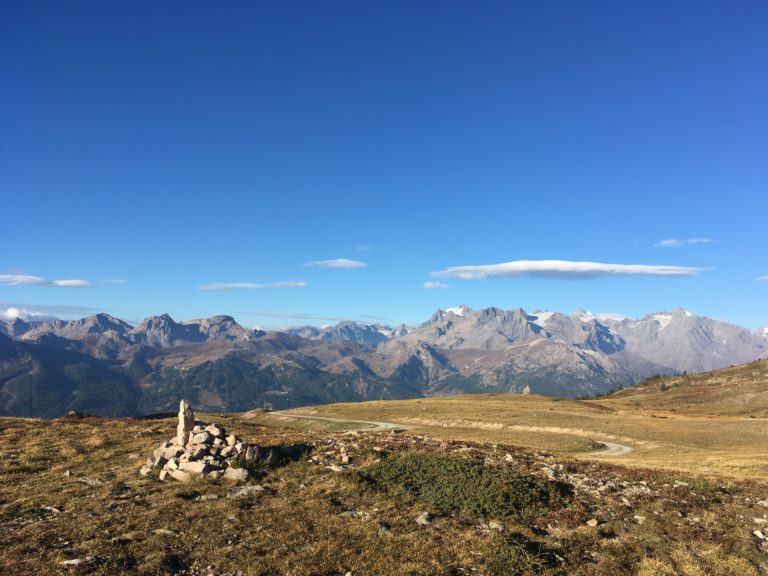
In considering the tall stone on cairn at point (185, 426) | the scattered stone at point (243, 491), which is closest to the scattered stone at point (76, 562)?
the scattered stone at point (243, 491)

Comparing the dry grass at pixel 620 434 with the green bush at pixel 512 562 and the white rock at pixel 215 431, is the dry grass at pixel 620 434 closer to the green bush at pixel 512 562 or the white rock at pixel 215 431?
the green bush at pixel 512 562

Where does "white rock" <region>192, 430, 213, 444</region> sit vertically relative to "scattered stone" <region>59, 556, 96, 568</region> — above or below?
above

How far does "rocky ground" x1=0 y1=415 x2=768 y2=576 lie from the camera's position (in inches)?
589

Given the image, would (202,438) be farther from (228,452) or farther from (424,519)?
(424,519)

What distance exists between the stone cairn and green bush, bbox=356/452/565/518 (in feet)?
24.9

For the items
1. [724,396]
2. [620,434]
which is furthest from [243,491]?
[724,396]

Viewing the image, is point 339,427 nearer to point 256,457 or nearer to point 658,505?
point 256,457

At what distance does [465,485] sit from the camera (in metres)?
22.9

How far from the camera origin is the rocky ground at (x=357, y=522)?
14969 millimetres

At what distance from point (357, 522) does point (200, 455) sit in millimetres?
13682

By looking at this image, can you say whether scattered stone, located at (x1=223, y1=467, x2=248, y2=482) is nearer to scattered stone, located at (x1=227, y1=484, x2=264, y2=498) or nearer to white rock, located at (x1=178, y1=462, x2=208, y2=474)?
scattered stone, located at (x1=227, y1=484, x2=264, y2=498)

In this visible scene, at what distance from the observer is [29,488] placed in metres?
23.5

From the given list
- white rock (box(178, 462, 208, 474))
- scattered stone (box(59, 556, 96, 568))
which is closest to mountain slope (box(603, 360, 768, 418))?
white rock (box(178, 462, 208, 474))

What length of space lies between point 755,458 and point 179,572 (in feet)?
196
